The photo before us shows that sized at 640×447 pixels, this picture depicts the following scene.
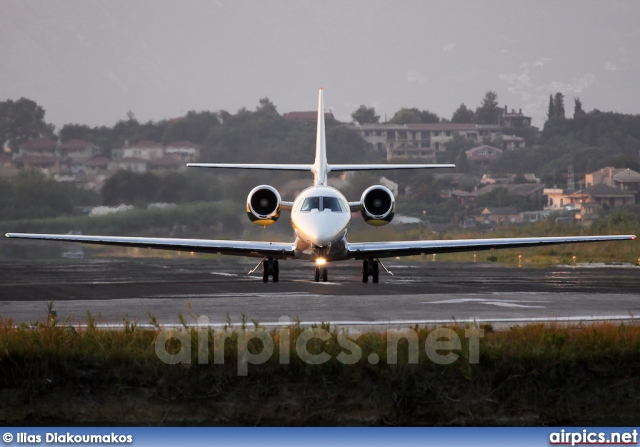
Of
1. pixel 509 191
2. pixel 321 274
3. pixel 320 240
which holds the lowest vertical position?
pixel 321 274

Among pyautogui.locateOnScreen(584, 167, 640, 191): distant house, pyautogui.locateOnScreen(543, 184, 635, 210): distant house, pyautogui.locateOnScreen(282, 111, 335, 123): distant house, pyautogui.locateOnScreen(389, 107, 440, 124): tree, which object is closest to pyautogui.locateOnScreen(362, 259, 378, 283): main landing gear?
pyautogui.locateOnScreen(543, 184, 635, 210): distant house

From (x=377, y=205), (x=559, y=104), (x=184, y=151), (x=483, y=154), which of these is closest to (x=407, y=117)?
(x=483, y=154)

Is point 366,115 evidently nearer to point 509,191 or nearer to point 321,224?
point 509,191

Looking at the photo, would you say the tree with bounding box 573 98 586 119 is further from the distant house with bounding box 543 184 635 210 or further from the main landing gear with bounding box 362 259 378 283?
the main landing gear with bounding box 362 259 378 283

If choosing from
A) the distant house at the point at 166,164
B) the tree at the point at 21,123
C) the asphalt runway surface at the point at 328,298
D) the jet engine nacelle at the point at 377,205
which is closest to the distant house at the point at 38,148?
the tree at the point at 21,123

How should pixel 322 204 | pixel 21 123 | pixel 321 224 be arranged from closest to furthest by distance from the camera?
pixel 321 224
pixel 322 204
pixel 21 123

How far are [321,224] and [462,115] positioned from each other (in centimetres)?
10280

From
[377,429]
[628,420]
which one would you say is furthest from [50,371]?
[628,420]

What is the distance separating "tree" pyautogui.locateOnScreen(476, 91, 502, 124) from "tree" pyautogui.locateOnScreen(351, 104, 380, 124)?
15942 mm

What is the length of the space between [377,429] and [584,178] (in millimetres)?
87020

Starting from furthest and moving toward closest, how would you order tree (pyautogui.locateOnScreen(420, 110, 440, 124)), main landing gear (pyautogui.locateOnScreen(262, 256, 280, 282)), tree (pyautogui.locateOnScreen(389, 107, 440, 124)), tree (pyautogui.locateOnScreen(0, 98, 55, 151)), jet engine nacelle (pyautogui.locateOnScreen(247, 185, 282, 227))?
tree (pyautogui.locateOnScreen(420, 110, 440, 124))
tree (pyautogui.locateOnScreen(389, 107, 440, 124))
tree (pyautogui.locateOnScreen(0, 98, 55, 151))
jet engine nacelle (pyautogui.locateOnScreen(247, 185, 282, 227))
main landing gear (pyautogui.locateOnScreen(262, 256, 280, 282))

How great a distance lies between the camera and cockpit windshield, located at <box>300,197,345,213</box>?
2927cm

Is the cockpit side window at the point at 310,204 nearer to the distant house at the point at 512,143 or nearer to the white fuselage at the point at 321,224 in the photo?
the white fuselage at the point at 321,224

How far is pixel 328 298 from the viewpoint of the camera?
22.0 metres
